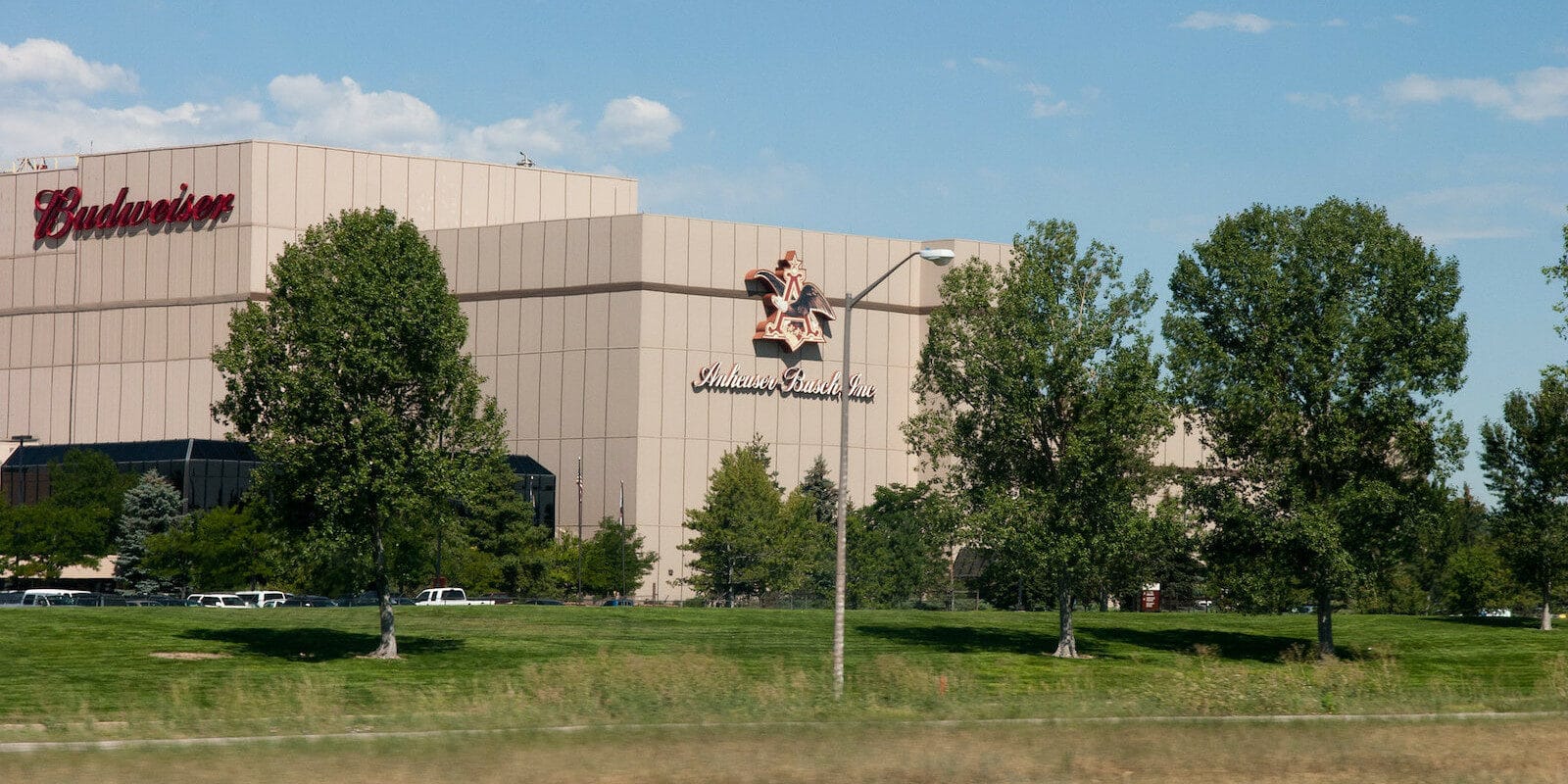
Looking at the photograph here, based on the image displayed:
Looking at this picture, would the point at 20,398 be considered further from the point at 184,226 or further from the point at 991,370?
the point at 991,370

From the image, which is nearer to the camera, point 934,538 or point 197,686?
point 197,686

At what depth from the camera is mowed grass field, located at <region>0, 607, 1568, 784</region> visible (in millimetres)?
17875

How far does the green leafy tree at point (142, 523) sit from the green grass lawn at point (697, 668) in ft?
83.7

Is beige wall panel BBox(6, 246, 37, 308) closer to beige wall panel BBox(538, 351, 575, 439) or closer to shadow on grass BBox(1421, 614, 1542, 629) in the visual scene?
beige wall panel BBox(538, 351, 575, 439)

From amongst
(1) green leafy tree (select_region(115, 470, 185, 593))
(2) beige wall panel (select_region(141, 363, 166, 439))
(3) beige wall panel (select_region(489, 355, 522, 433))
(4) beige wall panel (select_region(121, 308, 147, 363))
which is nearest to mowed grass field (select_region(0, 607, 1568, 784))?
(1) green leafy tree (select_region(115, 470, 185, 593))

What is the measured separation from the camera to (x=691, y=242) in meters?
106

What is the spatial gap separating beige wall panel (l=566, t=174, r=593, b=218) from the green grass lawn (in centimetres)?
6012

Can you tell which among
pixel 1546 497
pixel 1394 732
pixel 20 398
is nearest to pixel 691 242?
pixel 20 398

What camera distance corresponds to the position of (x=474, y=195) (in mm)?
118312

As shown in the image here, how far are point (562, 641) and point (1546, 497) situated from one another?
3480 centimetres

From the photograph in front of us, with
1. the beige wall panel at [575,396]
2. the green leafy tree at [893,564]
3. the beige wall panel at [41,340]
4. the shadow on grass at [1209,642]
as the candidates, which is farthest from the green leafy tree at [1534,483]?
the beige wall panel at [41,340]

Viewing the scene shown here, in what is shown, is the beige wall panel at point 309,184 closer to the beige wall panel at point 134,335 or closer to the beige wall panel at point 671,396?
the beige wall panel at point 134,335

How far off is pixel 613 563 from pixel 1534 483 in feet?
152

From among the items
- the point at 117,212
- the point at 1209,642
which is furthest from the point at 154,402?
the point at 1209,642
